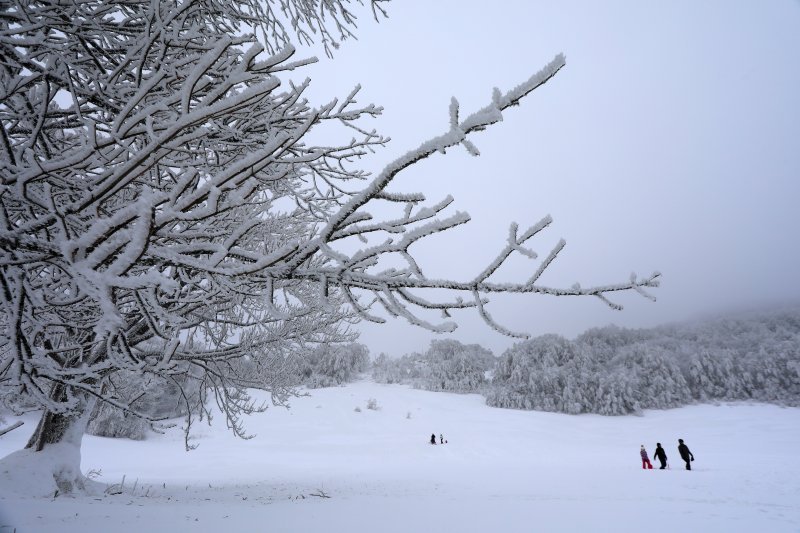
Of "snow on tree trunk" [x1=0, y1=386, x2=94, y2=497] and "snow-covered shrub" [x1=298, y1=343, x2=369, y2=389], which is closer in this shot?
"snow on tree trunk" [x1=0, y1=386, x2=94, y2=497]

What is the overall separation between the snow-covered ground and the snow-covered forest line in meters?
1.78

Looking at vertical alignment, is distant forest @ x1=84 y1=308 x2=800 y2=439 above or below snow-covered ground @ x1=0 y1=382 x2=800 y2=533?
above

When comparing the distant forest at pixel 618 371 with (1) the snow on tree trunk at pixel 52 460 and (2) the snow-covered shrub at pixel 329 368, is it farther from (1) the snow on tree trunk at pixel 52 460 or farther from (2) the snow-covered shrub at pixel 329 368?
(1) the snow on tree trunk at pixel 52 460

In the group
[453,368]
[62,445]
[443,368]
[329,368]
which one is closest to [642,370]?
[453,368]

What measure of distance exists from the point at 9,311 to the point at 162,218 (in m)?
0.76

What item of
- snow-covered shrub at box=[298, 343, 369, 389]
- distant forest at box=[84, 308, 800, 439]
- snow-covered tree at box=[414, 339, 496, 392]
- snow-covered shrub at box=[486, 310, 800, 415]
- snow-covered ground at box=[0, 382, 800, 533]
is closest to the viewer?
snow-covered ground at box=[0, 382, 800, 533]

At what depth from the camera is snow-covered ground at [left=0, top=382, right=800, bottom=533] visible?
447 centimetres

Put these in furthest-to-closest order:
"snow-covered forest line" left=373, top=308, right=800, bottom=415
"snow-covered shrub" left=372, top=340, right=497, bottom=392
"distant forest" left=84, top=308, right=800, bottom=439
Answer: "snow-covered shrub" left=372, top=340, right=497, bottom=392 → "snow-covered forest line" left=373, top=308, right=800, bottom=415 → "distant forest" left=84, top=308, right=800, bottom=439

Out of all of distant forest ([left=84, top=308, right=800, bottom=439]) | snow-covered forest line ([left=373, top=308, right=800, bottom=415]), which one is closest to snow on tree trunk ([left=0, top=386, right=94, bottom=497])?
distant forest ([left=84, top=308, right=800, bottom=439])

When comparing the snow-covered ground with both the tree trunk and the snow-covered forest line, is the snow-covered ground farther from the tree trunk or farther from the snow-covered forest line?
the snow-covered forest line

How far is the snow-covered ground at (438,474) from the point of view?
4.47 m

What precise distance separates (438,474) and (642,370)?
24.5m

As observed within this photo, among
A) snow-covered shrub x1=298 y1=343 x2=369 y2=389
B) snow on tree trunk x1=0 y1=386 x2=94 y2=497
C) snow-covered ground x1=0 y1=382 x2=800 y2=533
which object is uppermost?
snow-covered shrub x1=298 y1=343 x2=369 y2=389

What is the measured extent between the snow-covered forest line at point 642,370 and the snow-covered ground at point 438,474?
1.78 metres
